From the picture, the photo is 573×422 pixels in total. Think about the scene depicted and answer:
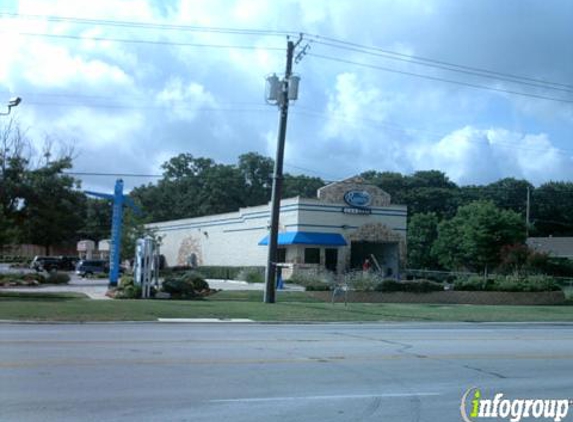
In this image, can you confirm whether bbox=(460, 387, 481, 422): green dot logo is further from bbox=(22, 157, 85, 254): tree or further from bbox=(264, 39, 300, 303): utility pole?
bbox=(22, 157, 85, 254): tree

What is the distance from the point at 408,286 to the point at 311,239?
36.0ft

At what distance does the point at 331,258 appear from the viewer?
158 feet

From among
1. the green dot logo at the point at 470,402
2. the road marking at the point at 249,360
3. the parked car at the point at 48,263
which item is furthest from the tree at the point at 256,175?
the green dot logo at the point at 470,402

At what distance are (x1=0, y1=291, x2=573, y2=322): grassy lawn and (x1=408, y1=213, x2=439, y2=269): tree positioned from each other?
123 ft

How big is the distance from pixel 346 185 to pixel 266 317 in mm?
25434

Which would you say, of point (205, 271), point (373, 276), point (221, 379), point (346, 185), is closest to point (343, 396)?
point (221, 379)

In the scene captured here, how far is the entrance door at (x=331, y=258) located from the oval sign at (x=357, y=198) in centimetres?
332

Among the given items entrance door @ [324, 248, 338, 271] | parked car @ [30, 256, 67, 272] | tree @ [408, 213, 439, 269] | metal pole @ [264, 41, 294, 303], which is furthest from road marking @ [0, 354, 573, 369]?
tree @ [408, 213, 439, 269]

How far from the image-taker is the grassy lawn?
22.3 m

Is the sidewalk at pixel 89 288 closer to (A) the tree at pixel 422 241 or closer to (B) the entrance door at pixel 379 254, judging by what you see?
(B) the entrance door at pixel 379 254

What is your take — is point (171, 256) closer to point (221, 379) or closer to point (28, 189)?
point (28, 189)

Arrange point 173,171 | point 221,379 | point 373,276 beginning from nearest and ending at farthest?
point 221,379 < point 373,276 < point 173,171

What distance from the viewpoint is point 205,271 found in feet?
188

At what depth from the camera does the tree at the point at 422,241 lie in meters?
70.8
